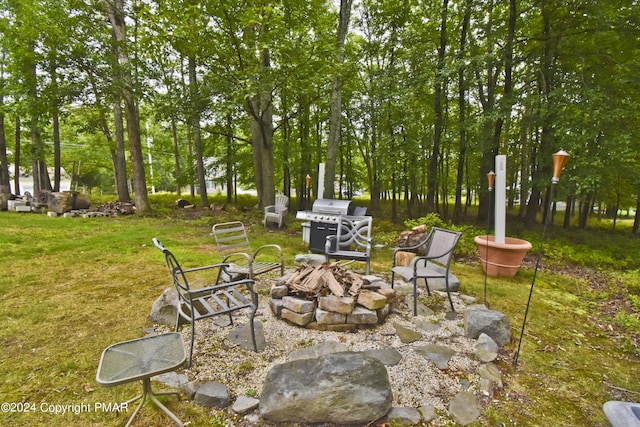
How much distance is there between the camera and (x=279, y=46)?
20.4 feet

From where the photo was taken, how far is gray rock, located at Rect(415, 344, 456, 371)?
2254mm

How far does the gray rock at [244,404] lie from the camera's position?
178 cm

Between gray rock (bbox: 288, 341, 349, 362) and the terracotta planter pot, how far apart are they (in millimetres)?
3060

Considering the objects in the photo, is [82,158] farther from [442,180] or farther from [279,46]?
[442,180]

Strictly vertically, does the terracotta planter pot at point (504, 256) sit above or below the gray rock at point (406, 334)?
above

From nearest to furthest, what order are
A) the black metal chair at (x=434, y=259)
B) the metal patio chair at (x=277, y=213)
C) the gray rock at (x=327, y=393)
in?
the gray rock at (x=327, y=393), the black metal chair at (x=434, y=259), the metal patio chair at (x=277, y=213)

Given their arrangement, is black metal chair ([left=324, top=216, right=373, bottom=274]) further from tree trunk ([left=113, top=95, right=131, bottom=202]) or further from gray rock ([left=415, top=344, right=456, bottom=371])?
tree trunk ([left=113, top=95, right=131, bottom=202])

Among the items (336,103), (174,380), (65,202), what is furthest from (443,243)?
(65,202)

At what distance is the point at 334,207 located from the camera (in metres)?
5.46

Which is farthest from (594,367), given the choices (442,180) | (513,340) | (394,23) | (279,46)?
(394,23)

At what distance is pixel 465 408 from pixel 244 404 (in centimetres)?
138

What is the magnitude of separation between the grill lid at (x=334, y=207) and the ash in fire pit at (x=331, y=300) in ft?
7.63

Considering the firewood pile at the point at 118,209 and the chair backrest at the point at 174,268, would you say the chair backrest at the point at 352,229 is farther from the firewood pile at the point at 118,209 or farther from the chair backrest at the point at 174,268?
the firewood pile at the point at 118,209

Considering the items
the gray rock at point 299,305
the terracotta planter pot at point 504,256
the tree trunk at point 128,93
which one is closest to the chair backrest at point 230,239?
the gray rock at point 299,305
